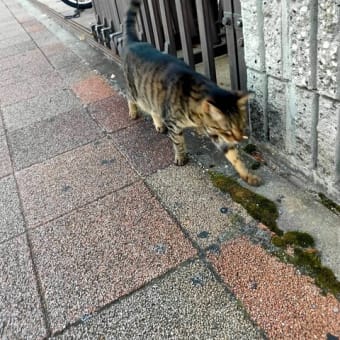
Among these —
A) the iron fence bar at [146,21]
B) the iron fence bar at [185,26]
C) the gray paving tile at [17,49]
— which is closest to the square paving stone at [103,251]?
the iron fence bar at [185,26]

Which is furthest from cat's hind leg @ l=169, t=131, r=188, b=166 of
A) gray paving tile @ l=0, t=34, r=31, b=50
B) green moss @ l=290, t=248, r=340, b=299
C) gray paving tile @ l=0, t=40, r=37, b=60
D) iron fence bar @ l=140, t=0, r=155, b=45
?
gray paving tile @ l=0, t=34, r=31, b=50

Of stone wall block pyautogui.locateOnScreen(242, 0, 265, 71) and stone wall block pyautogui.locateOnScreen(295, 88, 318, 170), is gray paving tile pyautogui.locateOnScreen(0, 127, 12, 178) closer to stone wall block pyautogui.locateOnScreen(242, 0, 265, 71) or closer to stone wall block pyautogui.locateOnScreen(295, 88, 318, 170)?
stone wall block pyautogui.locateOnScreen(242, 0, 265, 71)

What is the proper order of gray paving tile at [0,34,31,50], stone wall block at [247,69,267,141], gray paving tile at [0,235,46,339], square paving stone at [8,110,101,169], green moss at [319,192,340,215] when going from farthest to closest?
gray paving tile at [0,34,31,50], square paving stone at [8,110,101,169], stone wall block at [247,69,267,141], green moss at [319,192,340,215], gray paving tile at [0,235,46,339]

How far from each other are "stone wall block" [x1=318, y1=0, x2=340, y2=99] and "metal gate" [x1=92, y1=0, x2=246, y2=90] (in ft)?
2.58

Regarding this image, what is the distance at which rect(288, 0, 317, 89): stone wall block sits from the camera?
1868 mm

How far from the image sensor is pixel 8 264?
93.1 inches

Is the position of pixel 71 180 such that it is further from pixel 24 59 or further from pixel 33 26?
pixel 33 26

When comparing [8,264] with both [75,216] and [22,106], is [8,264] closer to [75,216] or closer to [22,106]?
[75,216]

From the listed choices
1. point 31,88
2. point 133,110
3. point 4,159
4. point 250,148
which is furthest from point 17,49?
point 250,148

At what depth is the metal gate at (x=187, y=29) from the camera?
2.70 metres

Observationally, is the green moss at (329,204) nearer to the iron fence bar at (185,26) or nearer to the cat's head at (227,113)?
the cat's head at (227,113)

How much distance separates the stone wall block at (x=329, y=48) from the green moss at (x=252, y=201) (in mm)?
769

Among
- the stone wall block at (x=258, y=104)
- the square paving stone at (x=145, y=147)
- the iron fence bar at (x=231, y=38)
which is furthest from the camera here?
the square paving stone at (x=145, y=147)

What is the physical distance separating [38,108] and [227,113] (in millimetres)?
2855
